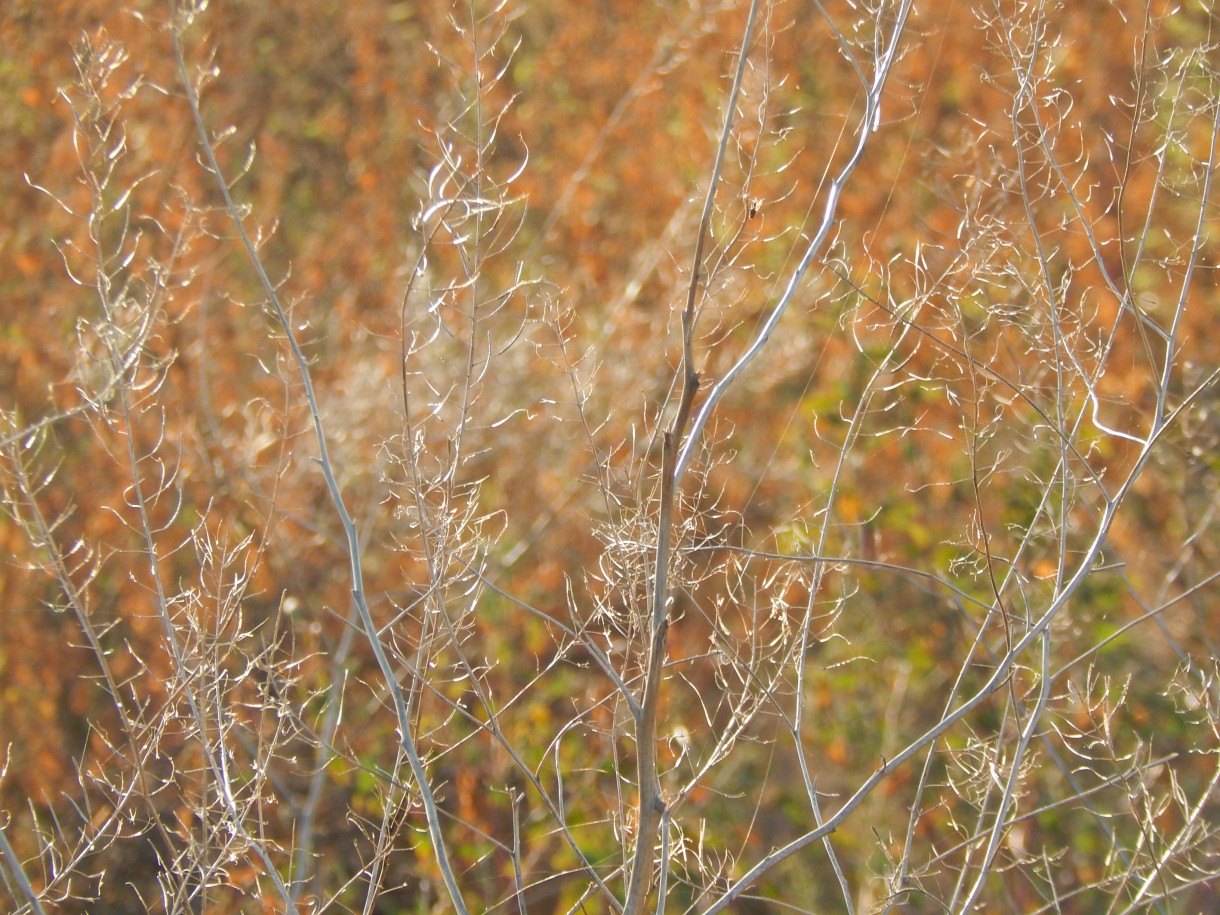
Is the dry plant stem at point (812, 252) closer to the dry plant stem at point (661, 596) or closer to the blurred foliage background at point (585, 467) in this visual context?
the dry plant stem at point (661, 596)

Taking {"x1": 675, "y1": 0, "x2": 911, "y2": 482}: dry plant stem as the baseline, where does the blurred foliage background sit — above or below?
below

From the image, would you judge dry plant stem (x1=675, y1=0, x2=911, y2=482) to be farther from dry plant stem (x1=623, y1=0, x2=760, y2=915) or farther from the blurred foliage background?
the blurred foliage background

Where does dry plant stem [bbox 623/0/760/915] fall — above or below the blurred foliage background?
above

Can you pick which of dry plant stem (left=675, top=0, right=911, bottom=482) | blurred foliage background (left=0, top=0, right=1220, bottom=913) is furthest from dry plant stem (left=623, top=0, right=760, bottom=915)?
blurred foliage background (left=0, top=0, right=1220, bottom=913)

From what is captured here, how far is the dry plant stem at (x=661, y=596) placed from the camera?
138 centimetres

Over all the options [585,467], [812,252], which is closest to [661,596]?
[812,252]

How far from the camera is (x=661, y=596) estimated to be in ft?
4.68

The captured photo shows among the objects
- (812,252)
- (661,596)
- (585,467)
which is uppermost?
(812,252)

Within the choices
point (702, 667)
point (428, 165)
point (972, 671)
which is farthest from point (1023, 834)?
point (428, 165)

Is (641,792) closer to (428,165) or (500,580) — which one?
(500,580)

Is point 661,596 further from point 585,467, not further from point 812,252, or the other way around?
point 585,467

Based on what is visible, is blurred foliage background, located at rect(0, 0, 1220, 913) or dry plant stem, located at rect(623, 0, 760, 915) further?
blurred foliage background, located at rect(0, 0, 1220, 913)

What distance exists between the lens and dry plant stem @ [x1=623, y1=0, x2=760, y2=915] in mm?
1382

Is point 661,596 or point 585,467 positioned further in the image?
point 585,467
